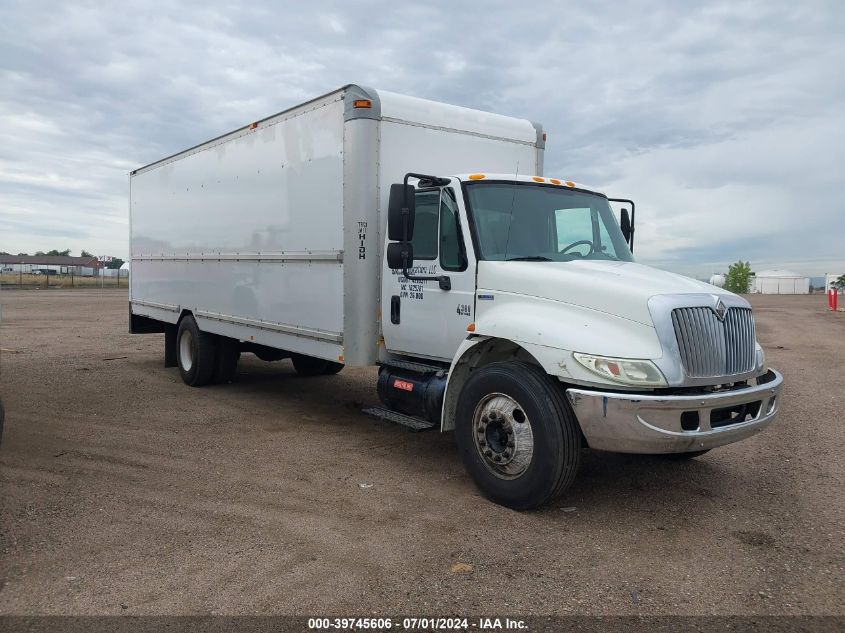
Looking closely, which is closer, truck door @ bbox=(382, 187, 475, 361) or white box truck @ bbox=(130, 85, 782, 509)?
white box truck @ bbox=(130, 85, 782, 509)

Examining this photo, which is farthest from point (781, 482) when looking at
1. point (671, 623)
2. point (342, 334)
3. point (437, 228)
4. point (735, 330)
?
point (342, 334)

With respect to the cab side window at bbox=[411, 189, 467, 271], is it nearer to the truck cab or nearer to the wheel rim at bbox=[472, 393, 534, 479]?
the truck cab

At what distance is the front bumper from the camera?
4.62 meters

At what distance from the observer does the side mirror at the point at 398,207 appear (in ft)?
19.0

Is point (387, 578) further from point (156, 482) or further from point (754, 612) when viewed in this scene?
point (156, 482)

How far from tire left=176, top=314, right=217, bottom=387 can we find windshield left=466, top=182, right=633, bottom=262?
572 cm

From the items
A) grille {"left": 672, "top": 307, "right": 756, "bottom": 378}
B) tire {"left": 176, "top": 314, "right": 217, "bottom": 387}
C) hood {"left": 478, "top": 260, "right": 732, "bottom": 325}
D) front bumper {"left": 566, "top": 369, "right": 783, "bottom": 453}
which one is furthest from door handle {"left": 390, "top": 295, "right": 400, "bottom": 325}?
tire {"left": 176, "top": 314, "right": 217, "bottom": 387}

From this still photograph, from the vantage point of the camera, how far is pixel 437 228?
20.0 ft

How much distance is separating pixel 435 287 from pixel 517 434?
159 centimetres

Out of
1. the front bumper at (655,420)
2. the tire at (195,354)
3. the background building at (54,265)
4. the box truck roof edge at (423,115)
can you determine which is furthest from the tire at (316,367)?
the background building at (54,265)

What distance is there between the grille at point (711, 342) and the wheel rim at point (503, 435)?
122 centimetres

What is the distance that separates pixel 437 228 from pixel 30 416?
17.9ft

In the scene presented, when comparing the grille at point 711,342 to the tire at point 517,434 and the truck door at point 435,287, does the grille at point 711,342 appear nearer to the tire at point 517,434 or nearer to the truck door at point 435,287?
the tire at point 517,434

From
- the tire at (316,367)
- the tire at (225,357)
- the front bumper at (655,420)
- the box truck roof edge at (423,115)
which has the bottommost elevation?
the tire at (316,367)
